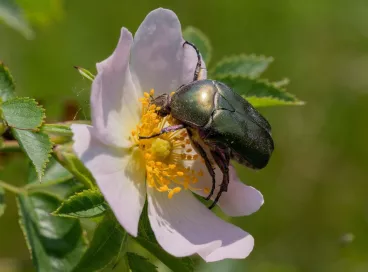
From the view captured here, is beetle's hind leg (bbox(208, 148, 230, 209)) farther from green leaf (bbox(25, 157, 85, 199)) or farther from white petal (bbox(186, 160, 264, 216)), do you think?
green leaf (bbox(25, 157, 85, 199))

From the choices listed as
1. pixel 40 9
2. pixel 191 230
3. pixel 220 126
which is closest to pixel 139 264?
pixel 191 230

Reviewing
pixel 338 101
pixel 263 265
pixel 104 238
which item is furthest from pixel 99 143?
pixel 338 101

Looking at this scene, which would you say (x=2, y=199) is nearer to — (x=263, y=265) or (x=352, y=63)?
(x=263, y=265)

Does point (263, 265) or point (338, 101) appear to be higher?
point (338, 101)

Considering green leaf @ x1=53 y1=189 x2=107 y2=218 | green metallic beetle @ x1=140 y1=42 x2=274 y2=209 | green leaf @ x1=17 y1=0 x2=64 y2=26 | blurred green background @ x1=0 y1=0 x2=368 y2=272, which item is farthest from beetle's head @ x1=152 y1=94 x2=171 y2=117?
blurred green background @ x1=0 y1=0 x2=368 y2=272

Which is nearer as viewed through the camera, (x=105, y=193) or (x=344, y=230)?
(x=105, y=193)

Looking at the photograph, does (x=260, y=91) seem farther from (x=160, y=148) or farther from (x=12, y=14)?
(x=12, y=14)
